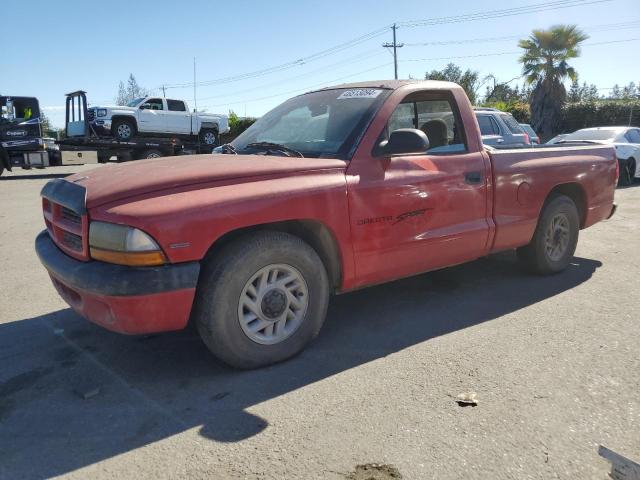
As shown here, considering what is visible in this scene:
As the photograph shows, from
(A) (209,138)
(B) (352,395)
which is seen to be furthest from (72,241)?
(A) (209,138)

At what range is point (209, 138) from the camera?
913 inches

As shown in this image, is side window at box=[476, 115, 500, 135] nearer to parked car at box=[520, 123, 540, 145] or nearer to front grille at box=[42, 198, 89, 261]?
parked car at box=[520, 123, 540, 145]

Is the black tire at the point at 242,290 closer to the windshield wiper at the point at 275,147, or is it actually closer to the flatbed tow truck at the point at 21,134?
the windshield wiper at the point at 275,147

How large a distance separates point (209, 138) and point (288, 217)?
2101 centimetres

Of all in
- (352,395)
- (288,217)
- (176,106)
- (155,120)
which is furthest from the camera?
(176,106)

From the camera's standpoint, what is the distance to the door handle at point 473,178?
13.4 feet

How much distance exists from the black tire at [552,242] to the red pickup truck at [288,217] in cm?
31

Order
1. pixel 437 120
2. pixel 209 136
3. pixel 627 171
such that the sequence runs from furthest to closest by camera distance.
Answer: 1. pixel 209 136
2. pixel 627 171
3. pixel 437 120

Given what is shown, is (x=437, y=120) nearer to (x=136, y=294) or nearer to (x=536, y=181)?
(x=536, y=181)

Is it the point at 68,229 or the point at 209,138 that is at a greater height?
the point at 209,138

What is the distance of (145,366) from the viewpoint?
3.29 meters

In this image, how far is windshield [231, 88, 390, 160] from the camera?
145 inches

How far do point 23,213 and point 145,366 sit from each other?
779 cm

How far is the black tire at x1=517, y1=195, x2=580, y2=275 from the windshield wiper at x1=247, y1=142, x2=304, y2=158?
2.54 m
